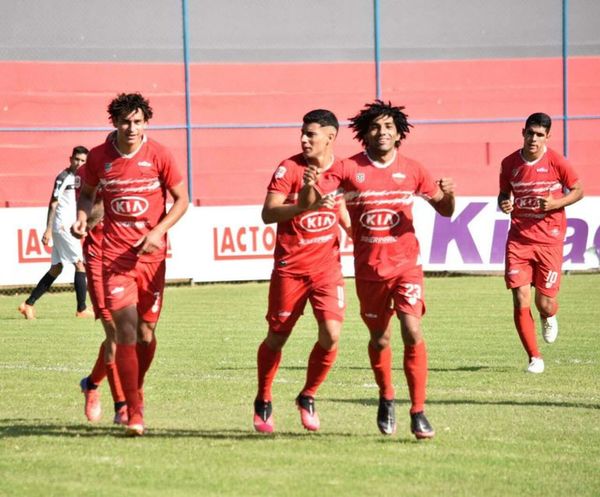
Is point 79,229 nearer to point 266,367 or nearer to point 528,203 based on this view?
point 266,367

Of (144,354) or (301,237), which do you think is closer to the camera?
(301,237)

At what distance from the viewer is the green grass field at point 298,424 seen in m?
7.30

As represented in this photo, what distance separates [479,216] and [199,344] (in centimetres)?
997

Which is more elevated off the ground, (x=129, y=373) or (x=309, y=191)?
(x=309, y=191)

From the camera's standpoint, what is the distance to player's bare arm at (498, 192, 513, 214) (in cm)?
1249

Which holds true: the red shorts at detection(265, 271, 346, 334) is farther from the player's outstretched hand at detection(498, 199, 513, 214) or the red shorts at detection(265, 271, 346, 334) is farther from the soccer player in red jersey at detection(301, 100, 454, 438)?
the player's outstretched hand at detection(498, 199, 513, 214)

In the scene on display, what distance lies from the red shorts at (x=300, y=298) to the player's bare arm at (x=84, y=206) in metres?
1.33

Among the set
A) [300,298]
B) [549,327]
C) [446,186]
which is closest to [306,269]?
[300,298]

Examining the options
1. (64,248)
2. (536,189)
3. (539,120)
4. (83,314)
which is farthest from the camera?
(83,314)

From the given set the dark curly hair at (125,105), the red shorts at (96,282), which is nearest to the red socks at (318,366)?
the red shorts at (96,282)

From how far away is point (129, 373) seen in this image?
8.70 meters

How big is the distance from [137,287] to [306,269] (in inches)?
44.2

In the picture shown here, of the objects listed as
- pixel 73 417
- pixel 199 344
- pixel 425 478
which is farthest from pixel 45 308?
pixel 425 478

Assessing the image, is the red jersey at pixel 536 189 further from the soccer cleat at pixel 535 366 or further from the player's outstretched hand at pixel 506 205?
the soccer cleat at pixel 535 366
